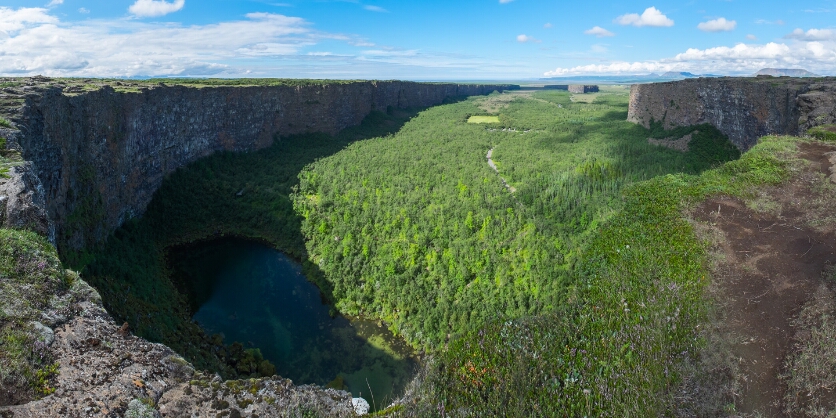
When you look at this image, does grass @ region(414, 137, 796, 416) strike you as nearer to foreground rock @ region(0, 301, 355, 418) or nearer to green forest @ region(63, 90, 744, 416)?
green forest @ region(63, 90, 744, 416)

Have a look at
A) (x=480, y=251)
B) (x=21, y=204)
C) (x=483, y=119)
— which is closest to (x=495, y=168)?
(x=480, y=251)

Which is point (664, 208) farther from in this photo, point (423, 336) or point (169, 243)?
point (169, 243)

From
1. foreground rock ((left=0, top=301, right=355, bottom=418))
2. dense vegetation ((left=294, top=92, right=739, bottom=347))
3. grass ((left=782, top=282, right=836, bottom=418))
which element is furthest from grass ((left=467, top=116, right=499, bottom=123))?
foreground rock ((left=0, top=301, right=355, bottom=418))

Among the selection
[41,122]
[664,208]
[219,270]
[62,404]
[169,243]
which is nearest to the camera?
[62,404]

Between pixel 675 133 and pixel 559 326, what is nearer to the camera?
pixel 559 326

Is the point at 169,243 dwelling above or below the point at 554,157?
below

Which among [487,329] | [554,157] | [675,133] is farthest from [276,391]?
[675,133]
